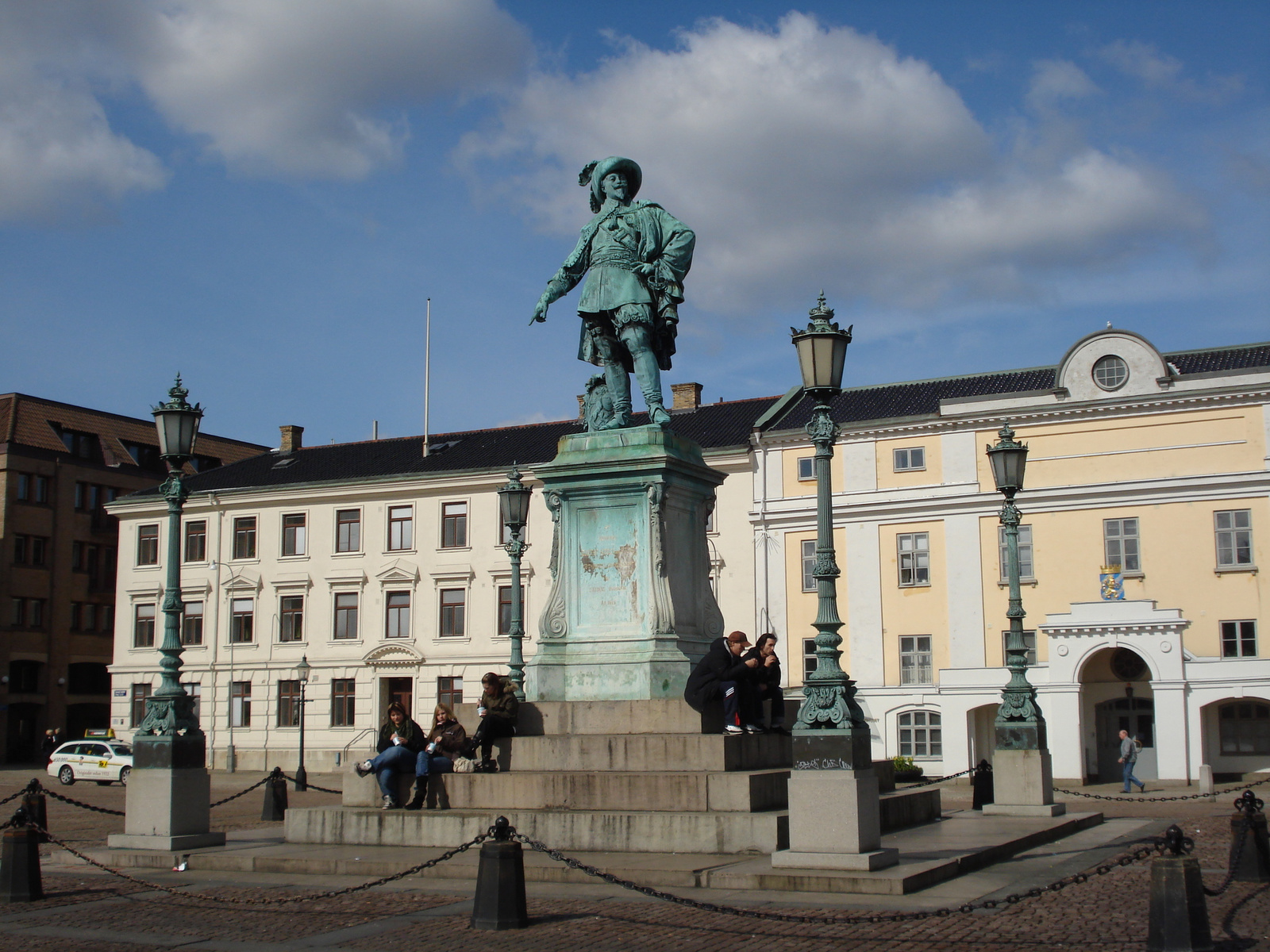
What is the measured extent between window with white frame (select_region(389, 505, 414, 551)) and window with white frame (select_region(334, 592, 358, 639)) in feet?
7.98

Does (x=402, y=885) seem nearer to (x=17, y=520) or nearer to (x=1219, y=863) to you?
(x=1219, y=863)

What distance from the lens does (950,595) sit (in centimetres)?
4303

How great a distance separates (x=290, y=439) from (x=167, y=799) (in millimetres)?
45200

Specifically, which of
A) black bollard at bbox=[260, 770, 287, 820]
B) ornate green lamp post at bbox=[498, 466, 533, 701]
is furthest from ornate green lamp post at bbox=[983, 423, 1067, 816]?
black bollard at bbox=[260, 770, 287, 820]

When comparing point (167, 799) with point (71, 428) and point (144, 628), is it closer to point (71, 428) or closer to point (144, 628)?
point (144, 628)

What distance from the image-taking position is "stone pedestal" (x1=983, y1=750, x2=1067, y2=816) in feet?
60.7

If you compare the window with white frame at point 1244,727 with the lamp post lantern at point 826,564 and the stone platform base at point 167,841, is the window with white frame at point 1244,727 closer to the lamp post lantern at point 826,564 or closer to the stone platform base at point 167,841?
the lamp post lantern at point 826,564

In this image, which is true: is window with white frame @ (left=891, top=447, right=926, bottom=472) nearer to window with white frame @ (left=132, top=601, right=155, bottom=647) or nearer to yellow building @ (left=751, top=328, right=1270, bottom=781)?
yellow building @ (left=751, top=328, right=1270, bottom=781)

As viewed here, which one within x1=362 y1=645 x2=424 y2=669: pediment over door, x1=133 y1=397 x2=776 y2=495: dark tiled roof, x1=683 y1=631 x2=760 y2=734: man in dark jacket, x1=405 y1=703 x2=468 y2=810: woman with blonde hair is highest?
x1=133 y1=397 x2=776 y2=495: dark tiled roof

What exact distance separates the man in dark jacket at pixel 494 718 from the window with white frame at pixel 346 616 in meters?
36.4

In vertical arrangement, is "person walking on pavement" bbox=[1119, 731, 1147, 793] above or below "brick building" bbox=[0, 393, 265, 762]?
below

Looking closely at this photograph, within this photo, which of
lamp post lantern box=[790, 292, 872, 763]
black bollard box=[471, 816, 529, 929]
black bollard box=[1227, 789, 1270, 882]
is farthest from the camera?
black bollard box=[1227, 789, 1270, 882]

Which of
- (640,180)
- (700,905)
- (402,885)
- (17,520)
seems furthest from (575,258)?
(17,520)

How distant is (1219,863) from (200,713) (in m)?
43.7
